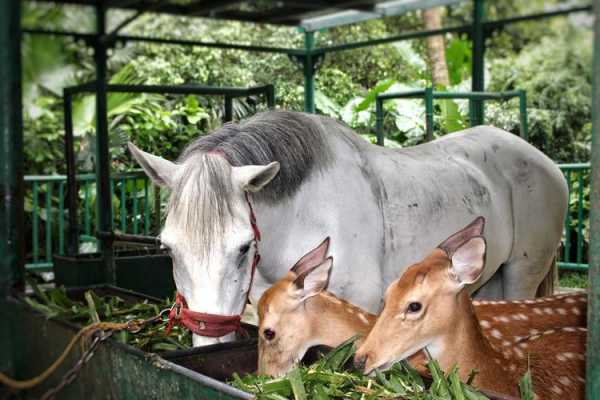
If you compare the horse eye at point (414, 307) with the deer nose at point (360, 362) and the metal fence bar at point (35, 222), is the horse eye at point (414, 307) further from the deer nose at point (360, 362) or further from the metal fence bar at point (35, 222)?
the metal fence bar at point (35, 222)

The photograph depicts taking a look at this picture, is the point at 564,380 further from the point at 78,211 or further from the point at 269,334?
the point at 78,211

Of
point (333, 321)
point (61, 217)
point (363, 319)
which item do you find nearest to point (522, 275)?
point (363, 319)

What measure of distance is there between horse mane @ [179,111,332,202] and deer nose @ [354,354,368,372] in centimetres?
118

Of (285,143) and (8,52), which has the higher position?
(8,52)

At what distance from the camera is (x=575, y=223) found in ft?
23.9

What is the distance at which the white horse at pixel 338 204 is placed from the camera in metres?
3.01

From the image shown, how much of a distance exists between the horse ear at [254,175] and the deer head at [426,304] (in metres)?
0.79

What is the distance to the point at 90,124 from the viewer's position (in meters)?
9.28

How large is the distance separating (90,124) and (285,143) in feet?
20.8

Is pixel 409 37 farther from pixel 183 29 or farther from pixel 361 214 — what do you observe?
pixel 183 29

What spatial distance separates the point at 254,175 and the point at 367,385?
108cm

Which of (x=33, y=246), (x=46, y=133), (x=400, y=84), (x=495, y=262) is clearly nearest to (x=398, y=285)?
(x=495, y=262)

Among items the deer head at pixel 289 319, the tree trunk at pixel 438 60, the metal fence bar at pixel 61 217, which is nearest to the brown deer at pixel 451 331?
the deer head at pixel 289 319

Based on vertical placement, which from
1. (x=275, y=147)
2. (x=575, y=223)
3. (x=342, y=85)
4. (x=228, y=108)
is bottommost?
(x=575, y=223)
